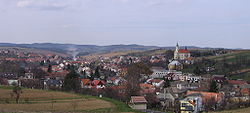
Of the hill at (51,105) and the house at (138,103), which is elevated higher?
the hill at (51,105)

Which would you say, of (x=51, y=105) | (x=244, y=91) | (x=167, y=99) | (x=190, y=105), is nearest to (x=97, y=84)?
(x=167, y=99)

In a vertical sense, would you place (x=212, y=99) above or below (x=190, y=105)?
above

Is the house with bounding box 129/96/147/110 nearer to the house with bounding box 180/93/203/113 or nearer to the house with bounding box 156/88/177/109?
the house with bounding box 156/88/177/109

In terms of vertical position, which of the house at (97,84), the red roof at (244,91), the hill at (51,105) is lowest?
the red roof at (244,91)

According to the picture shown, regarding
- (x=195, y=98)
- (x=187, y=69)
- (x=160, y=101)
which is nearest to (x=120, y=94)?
(x=160, y=101)

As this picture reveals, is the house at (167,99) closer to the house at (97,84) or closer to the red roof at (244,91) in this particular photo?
the red roof at (244,91)

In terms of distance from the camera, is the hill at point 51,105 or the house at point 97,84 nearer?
the hill at point 51,105

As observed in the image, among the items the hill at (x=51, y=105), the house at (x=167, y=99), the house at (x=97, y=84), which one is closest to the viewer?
the hill at (x=51, y=105)

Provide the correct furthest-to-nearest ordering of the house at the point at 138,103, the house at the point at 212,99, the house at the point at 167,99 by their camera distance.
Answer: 1. the house at the point at 167,99
2. the house at the point at 212,99
3. the house at the point at 138,103

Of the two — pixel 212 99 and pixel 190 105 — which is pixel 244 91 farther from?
pixel 190 105

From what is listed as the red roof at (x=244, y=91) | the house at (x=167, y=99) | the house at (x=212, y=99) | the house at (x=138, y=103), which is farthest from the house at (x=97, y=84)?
the red roof at (x=244, y=91)

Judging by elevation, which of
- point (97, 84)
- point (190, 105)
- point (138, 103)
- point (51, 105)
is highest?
point (51, 105)
